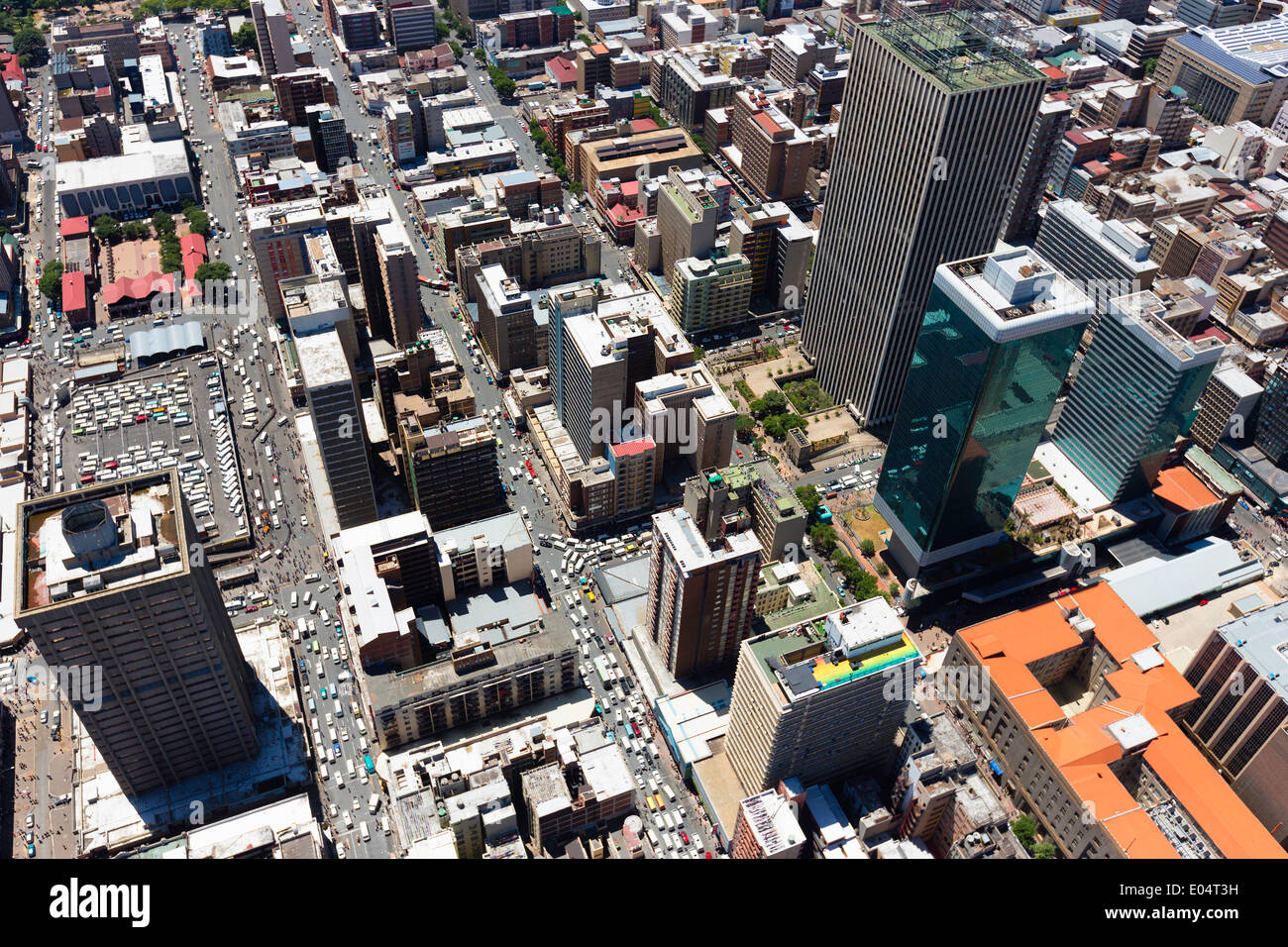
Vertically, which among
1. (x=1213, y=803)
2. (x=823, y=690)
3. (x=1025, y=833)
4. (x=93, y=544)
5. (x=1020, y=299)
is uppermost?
(x=1020, y=299)

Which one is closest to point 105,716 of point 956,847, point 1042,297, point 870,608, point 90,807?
point 90,807

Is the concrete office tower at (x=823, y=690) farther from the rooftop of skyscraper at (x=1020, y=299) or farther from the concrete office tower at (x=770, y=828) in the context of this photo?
the rooftop of skyscraper at (x=1020, y=299)

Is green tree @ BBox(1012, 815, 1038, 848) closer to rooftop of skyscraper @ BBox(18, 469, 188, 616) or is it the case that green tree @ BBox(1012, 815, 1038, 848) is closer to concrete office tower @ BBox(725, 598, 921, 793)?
concrete office tower @ BBox(725, 598, 921, 793)

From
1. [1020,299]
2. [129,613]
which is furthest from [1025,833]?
[129,613]

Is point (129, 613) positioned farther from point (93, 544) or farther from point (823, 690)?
point (823, 690)

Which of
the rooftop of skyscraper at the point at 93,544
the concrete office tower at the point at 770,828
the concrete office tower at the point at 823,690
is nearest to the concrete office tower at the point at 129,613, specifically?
the rooftop of skyscraper at the point at 93,544

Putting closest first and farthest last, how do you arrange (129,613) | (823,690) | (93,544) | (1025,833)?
(93,544) < (129,613) < (823,690) < (1025,833)

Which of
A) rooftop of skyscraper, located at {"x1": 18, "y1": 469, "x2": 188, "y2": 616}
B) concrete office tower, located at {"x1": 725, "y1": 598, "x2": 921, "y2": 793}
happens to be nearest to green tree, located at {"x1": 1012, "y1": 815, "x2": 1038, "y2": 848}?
concrete office tower, located at {"x1": 725, "y1": 598, "x2": 921, "y2": 793}
